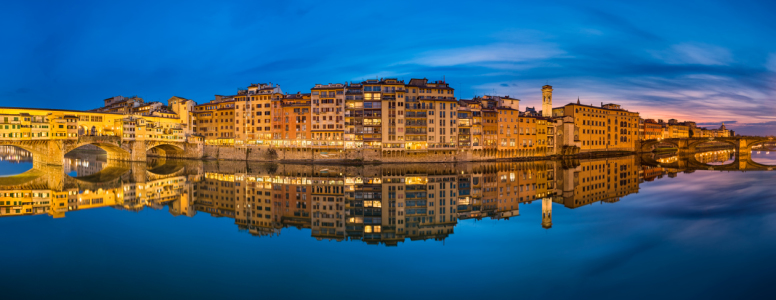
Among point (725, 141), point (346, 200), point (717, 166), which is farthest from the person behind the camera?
point (725, 141)

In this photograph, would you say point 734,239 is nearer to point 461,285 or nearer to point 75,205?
point 461,285

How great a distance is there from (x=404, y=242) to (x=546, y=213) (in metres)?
10.8

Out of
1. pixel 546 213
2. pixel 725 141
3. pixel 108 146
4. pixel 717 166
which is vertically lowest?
pixel 546 213

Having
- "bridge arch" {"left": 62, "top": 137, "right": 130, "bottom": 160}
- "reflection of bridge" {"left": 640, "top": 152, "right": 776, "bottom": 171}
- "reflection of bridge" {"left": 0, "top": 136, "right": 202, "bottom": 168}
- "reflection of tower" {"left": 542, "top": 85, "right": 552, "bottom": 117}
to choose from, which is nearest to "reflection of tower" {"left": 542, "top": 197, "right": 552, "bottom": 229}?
"reflection of bridge" {"left": 640, "top": 152, "right": 776, "bottom": 171}

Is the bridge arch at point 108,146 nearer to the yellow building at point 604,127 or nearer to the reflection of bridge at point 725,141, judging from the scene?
the yellow building at point 604,127


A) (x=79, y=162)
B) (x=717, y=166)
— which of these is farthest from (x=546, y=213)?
(x=79, y=162)

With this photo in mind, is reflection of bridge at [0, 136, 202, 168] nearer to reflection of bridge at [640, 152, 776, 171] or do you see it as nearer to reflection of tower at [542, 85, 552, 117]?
reflection of tower at [542, 85, 552, 117]

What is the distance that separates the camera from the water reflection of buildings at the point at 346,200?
18.1 metres

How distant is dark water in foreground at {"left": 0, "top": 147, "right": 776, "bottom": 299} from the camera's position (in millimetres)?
10242

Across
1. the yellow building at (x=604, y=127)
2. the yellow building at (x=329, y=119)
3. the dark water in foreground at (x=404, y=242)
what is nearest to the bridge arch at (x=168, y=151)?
the yellow building at (x=329, y=119)

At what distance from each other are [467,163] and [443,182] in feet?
84.1

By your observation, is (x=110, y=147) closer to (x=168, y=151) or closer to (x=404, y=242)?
(x=168, y=151)

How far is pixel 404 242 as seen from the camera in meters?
15.1

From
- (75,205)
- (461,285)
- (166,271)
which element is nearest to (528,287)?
(461,285)
